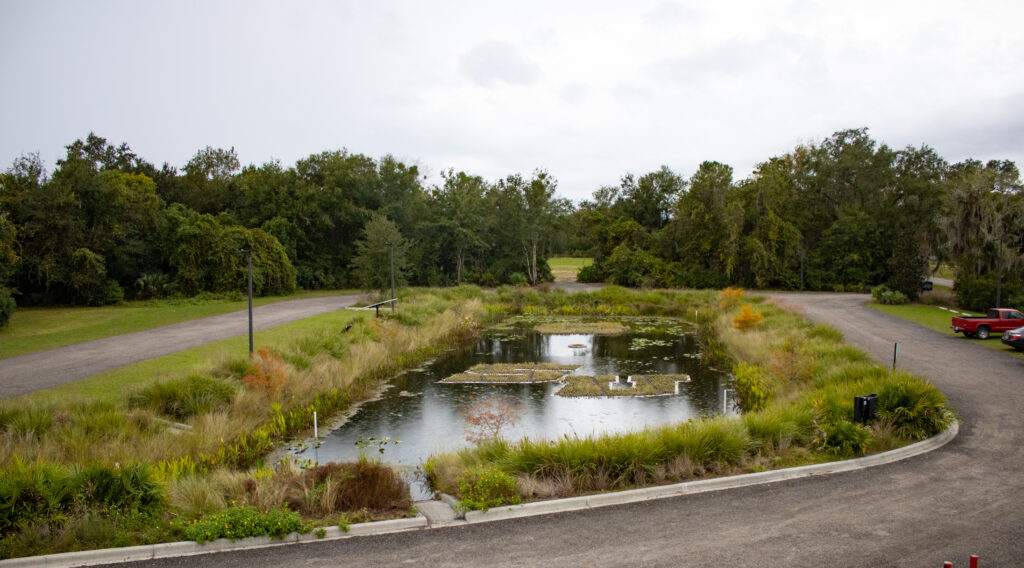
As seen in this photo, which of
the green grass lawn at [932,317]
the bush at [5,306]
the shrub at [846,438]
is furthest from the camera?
the bush at [5,306]

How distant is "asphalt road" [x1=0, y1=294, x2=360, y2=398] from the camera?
15617 mm

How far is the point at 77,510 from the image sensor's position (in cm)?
800

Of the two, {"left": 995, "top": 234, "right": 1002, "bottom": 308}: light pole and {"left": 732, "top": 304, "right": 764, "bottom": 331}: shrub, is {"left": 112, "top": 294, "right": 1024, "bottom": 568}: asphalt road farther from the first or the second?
{"left": 995, "top": 234, "right": 1002, "bottom": 308}: light pole

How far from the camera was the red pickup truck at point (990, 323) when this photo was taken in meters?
23.7

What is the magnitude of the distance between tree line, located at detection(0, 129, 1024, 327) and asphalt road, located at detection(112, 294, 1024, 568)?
29349 mm

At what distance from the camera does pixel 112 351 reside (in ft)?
64.2

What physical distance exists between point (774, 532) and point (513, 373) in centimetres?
1428

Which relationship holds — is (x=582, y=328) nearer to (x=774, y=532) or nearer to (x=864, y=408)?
(x=864, y=408)

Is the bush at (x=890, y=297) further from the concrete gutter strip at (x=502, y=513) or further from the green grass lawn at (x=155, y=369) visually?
the green grass lawn at (x=155, y=369)

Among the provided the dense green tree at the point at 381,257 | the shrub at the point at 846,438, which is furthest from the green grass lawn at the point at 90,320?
the shrub at the point at 846,438

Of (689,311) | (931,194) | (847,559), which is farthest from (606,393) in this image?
(931,194)

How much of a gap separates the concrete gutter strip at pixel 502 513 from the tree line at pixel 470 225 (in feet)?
94.7

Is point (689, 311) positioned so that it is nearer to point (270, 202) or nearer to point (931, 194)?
point (931, 194)

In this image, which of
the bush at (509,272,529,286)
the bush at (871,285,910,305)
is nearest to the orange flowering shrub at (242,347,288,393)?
the bush at (871,285,910,305)
